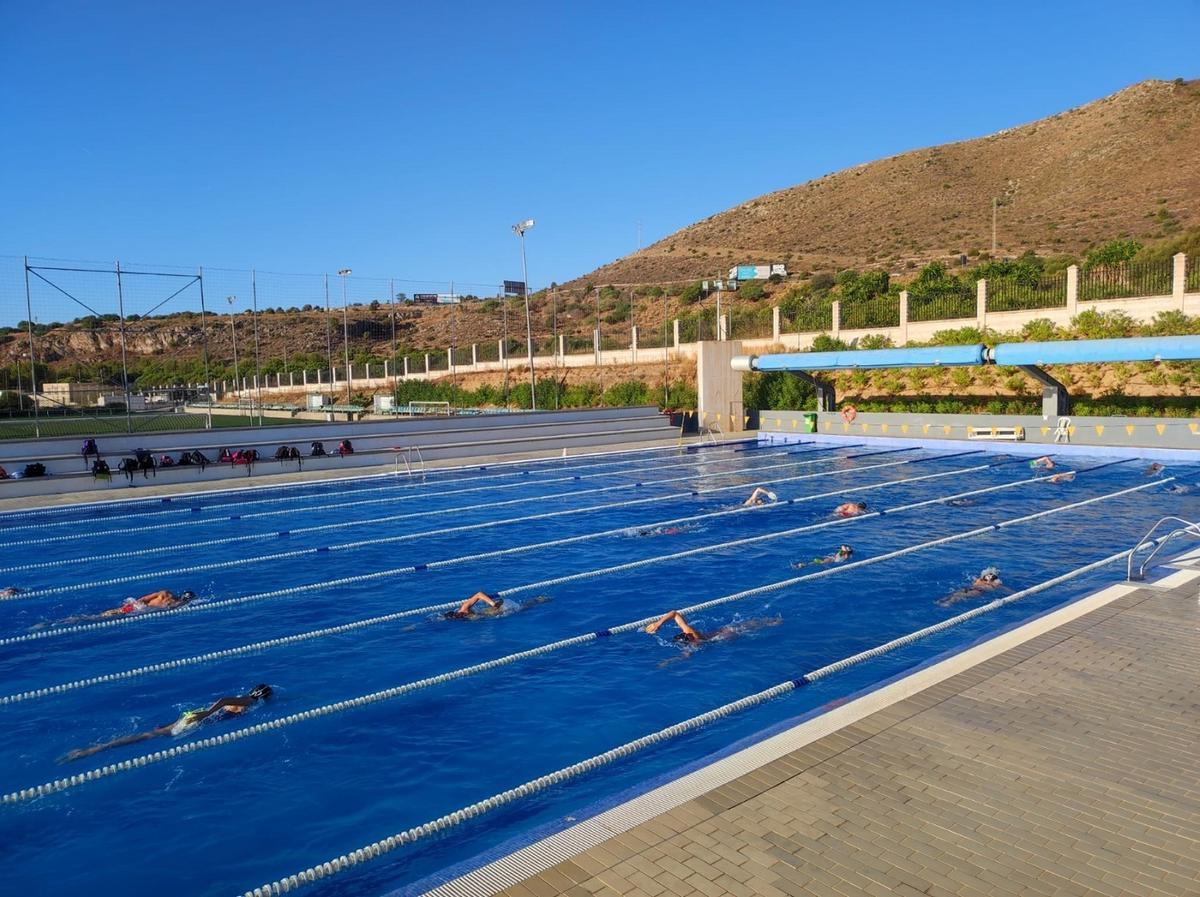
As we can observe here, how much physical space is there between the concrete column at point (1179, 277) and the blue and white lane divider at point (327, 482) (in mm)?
10596

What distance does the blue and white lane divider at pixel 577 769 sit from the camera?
14.1 ft

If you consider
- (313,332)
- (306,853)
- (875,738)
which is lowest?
(306,853)

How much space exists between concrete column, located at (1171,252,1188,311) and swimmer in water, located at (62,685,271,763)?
25456 mm

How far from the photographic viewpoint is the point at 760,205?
3246 inches

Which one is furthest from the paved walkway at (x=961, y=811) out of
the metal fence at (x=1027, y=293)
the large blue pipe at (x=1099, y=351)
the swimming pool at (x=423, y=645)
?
the metal fence at (x=1027, y=293)

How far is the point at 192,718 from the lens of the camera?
6.13 metres

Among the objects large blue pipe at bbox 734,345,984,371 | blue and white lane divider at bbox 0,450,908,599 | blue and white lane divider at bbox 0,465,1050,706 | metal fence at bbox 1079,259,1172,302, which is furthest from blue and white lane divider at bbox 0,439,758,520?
metal fence at bbox 1079,259,1172,302

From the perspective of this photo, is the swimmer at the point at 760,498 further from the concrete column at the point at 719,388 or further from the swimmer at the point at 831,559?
the concrete column at the point at 719,388

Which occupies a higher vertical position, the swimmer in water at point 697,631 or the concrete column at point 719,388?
the concrete column at point 719,388

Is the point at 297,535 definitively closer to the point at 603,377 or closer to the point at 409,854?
the point at 409,854

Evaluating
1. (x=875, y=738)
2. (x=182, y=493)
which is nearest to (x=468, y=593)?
(x=875, y=738)

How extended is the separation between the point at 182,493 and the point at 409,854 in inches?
551

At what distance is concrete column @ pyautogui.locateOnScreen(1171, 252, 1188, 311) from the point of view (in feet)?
75.4

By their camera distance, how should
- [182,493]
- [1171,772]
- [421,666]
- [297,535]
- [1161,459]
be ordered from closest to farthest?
[1171,772]
[421,666]
[297,535]
[182,493]
[1161,459]
